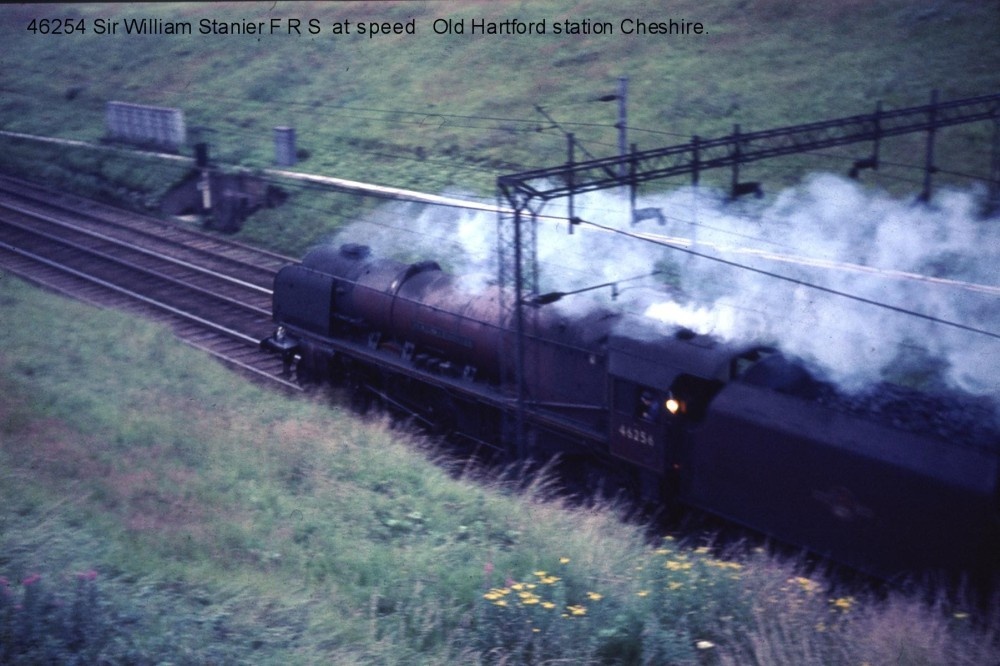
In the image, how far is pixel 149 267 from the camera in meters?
21.0

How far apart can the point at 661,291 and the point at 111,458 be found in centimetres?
727

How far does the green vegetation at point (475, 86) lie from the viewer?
82.4 ft

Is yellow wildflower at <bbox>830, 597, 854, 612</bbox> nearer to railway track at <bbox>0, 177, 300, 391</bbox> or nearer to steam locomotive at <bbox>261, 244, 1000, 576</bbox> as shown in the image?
steam locomotive at <bbox>261, 244, 1000, 576</bbox>

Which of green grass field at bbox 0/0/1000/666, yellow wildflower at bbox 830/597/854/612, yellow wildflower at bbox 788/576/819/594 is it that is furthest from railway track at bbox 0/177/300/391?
yellow wildflower at bbox 830/597/854/612

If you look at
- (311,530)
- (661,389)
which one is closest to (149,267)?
(311,530)

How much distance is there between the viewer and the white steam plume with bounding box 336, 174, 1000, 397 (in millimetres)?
12094

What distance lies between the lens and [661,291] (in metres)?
12.2

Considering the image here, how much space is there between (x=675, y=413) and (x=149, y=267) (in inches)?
594

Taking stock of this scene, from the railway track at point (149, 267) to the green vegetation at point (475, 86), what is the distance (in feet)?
6.09

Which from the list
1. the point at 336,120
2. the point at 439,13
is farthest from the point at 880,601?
the point at 439,13

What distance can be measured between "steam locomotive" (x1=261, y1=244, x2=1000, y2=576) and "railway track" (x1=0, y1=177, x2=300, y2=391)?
2585mm

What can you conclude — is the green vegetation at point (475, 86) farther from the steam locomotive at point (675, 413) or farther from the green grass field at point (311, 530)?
the steam locomotive at point (675, 413)

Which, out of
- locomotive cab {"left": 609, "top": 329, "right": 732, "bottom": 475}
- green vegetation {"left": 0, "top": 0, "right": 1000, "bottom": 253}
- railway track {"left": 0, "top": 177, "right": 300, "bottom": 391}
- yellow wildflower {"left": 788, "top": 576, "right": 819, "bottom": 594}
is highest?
green vegetation {"left": 0, "top": 0, "right": 1000, "bottom": 253}

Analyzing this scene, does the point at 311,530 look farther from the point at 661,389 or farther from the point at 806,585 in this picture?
the point at 806,585
